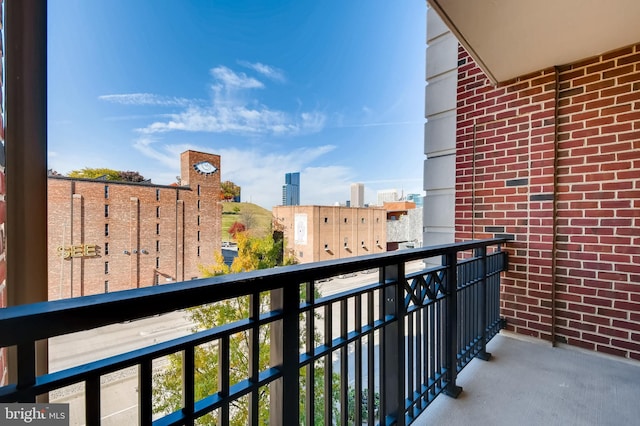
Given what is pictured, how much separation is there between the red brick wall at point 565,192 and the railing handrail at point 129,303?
1.96 m

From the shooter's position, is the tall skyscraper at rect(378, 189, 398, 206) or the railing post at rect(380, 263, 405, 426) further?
the tall skyscraper at rect(378, 189, 398, 206)

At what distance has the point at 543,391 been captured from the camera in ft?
4.99

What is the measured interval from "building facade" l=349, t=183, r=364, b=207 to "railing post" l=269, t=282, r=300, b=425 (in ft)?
18.6

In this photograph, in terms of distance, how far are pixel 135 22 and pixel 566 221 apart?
6861mm

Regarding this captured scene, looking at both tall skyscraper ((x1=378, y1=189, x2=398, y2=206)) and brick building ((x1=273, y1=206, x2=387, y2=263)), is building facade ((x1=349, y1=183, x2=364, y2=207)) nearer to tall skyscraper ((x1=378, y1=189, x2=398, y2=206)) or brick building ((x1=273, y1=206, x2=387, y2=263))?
brick building ((x1=273, y1=206, x2=387, y2=263))

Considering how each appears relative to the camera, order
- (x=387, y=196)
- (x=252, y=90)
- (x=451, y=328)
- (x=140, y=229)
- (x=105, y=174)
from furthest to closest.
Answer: (x=252, y=90) → (x=387, y=196) → (x=140, y=229) → (x=105, y=174) → (x=451, y=328)

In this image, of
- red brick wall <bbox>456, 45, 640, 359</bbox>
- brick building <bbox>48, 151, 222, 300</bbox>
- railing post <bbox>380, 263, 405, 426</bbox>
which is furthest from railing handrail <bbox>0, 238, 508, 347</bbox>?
brick building <bbox>48, 151, 222, 300</bbox>

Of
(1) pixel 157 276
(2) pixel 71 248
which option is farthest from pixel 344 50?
(2) pixel 71 248

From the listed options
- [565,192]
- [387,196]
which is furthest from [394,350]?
[387,196]

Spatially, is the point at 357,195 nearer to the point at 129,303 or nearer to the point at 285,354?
the point at 285,354

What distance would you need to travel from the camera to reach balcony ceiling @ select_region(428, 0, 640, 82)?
1.41m

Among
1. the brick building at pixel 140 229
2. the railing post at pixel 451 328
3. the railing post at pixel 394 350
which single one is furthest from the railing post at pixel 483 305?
the brick building at pixel 140 229

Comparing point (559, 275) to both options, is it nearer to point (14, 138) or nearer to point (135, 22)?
point (14, 138)

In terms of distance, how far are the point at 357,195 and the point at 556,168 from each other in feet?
17.4
